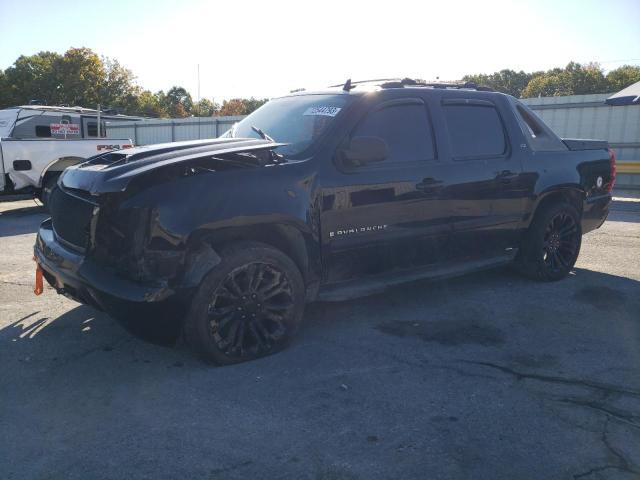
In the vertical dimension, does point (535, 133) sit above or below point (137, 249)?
above

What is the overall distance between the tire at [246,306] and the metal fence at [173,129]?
61.6ft

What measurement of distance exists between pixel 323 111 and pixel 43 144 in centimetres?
830

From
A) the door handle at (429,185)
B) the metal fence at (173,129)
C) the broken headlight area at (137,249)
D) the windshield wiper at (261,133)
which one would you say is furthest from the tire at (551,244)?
the metal fence at (173,129)

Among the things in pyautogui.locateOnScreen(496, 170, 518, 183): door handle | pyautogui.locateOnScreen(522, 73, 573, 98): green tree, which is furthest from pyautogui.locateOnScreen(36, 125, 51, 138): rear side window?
pyautogui.locateOnScreen(522, 73, 573, 98): green tree

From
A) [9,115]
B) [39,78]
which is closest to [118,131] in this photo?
[9,115]

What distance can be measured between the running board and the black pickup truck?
1cm

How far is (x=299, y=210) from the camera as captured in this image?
3.95m

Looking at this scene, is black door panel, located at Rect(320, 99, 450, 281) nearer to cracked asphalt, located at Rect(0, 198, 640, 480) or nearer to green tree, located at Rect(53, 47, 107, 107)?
cracked asphalt, located at Rect(0, 198, 640, 480)

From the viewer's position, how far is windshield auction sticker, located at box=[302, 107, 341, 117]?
4449 mm

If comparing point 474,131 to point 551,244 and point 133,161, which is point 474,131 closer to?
point 551,244

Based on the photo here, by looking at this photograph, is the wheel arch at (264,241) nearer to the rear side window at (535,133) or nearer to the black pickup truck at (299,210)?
the black pickup truck at (299,210)

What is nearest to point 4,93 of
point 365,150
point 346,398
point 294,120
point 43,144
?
point 43,144

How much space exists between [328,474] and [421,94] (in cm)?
330

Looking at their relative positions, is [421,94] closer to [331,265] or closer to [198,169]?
[331,265]
